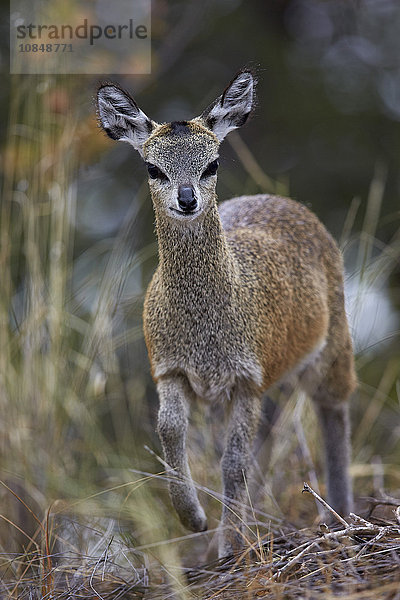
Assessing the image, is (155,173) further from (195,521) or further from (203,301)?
(195,521)

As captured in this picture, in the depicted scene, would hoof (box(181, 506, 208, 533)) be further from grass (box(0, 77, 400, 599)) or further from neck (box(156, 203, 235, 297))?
neck (box(156, 203, 235, 297))

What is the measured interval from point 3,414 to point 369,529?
3194 millimetres

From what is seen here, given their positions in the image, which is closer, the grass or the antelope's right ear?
the antelope's right ear

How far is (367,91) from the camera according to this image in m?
13.3

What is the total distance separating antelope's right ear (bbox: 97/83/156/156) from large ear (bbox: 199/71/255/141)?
37 centimetres

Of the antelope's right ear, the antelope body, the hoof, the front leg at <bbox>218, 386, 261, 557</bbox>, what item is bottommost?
the hoof

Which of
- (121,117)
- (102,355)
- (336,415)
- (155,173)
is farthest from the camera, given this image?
(102,355)

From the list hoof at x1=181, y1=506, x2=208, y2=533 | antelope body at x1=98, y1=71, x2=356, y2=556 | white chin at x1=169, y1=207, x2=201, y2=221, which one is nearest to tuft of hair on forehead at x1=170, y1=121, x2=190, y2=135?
antelope body at x1=98, y1=71, x2=356, y2=556

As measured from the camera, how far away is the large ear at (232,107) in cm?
530

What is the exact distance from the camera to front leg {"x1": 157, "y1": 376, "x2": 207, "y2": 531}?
5.11 meters

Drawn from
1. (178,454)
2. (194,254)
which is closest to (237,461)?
(178,454)

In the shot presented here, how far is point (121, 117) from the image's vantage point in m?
5.33

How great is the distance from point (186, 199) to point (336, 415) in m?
2.66

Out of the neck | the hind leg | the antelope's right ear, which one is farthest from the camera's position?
the hind leg
